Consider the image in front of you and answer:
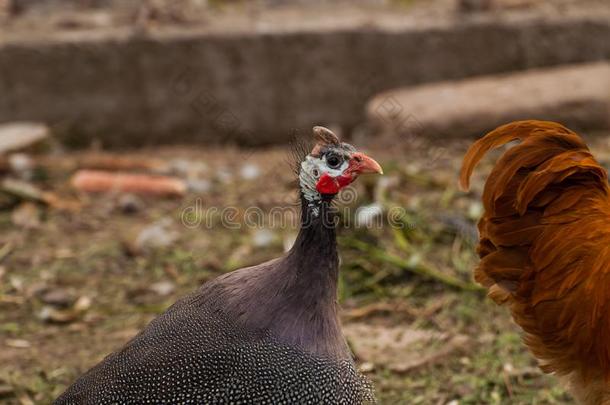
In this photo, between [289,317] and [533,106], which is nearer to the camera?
[289,317]

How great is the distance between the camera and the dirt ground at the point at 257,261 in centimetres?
399

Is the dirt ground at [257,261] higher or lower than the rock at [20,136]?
lower

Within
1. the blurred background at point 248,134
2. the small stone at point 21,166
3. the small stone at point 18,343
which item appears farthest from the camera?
the small stone at point 21,166

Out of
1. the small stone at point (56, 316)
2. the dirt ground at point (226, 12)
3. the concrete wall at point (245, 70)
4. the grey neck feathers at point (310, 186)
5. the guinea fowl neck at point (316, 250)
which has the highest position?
the dirt ground at point (226, 12)

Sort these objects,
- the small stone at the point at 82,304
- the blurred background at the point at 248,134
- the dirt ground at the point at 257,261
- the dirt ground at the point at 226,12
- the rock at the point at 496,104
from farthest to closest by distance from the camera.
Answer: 1. the dirt ground at the point at 226,12
2. the rock at the point at 496,104
3. the blurred background at the point at 248,134
4. the small stone at the point at 82,304
5. the dirt ground at the point at 257,261

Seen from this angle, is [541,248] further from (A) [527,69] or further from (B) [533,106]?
(A) [527,69]

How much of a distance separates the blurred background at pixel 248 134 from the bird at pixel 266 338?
1.19m

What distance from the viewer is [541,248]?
3.23 m

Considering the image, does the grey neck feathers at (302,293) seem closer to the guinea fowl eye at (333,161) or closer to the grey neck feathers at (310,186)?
the grey neck feathers at (310,186)

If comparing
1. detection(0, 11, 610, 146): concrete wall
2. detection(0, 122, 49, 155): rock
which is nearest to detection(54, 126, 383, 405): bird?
detection(0, 122, 49, 155): rock

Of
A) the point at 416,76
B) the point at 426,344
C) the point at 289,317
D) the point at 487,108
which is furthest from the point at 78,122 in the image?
the point at 289,317

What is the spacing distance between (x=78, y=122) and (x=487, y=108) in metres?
2.95

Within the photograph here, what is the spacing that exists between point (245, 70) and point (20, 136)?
1649mm

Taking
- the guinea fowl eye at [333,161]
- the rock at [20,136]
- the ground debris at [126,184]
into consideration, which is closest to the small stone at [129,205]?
the ground debris at [126,184]
